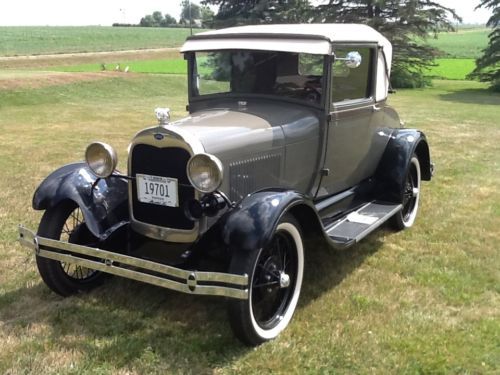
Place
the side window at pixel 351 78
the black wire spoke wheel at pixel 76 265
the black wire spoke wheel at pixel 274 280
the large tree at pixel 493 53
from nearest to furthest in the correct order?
the black wire spoke wheel at pixel 274 280
the black wire spoke wheel at pixel 76 265
the side window at pixel 351 78
the large tree at pixel 493 53

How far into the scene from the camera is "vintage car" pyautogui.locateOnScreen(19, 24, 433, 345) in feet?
10.9

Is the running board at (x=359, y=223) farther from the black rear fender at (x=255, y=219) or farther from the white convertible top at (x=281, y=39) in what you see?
the white convertible top at (x=281, y=39)

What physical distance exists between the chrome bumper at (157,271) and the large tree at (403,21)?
24001 mm

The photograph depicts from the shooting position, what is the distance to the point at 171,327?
3592 mm

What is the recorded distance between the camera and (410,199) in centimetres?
583

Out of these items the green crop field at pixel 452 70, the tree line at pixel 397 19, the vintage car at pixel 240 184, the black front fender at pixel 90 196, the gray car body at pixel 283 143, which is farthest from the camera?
the green crop field at pixel 452 70

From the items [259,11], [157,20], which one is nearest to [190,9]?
[259,11]

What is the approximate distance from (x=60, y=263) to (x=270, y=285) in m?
1.60

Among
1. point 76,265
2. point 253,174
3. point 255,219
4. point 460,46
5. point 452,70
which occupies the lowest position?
point 452,70

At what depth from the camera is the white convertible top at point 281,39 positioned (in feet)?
13.8

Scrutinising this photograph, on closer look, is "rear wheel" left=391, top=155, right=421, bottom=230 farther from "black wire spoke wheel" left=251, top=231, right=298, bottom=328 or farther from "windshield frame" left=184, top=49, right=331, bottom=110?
"black wire spoke wheel" left=251, top=231, right=298, bottom=328

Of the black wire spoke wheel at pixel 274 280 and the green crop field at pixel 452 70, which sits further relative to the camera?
the green crop field at pixel 452 70

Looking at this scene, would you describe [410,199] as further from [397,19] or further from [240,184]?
[397,19]

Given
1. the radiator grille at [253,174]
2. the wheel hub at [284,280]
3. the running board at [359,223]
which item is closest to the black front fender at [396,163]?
the running board at [359,223]
